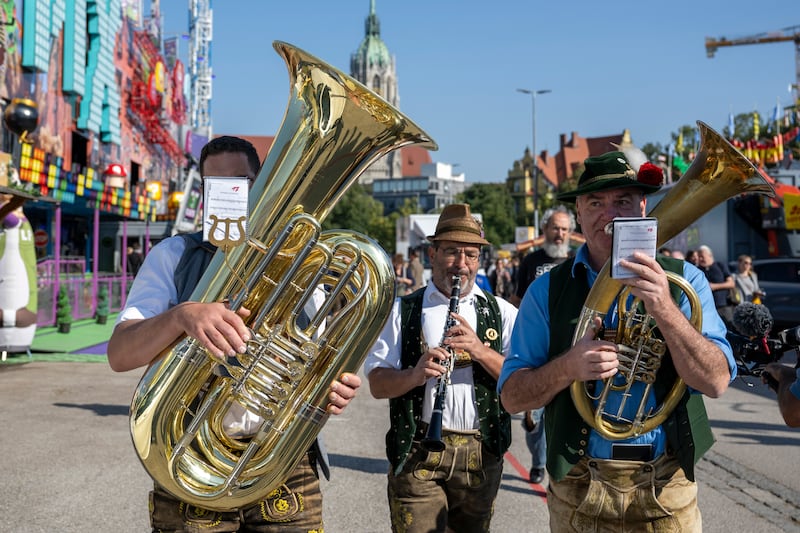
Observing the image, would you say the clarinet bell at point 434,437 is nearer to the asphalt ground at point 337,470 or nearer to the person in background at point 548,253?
the asphalt ground at point 337,470

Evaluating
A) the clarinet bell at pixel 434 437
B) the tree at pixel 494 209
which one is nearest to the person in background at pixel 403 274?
the clarinet bell at pixel 434 437

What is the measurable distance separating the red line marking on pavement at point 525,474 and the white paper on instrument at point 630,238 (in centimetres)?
364

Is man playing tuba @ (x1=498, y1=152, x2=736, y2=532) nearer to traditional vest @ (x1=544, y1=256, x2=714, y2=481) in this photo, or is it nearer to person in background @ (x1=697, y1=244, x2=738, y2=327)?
traditional vest @ (x1=544, y1=256, x2=714, y2=481)

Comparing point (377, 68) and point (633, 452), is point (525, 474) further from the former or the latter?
point (377, 68)

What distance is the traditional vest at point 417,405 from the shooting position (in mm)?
3293

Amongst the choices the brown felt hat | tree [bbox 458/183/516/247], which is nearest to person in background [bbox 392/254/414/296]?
the brown felt hat

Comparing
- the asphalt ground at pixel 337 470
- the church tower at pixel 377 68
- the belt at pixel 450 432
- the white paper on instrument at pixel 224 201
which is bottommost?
the asphalt ground at pixel 337 470

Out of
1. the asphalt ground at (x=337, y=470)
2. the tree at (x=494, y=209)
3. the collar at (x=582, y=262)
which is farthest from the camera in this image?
the tree at (x=494, y=209)

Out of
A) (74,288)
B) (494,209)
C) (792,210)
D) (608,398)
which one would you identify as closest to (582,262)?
(608,398)

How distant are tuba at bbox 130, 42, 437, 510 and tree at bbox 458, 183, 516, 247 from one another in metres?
78.2

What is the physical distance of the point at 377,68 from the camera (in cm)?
15550

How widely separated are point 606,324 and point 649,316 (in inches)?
7.8

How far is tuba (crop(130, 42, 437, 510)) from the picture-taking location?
2.29m

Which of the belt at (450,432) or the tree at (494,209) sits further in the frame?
the tree at (494,209)
